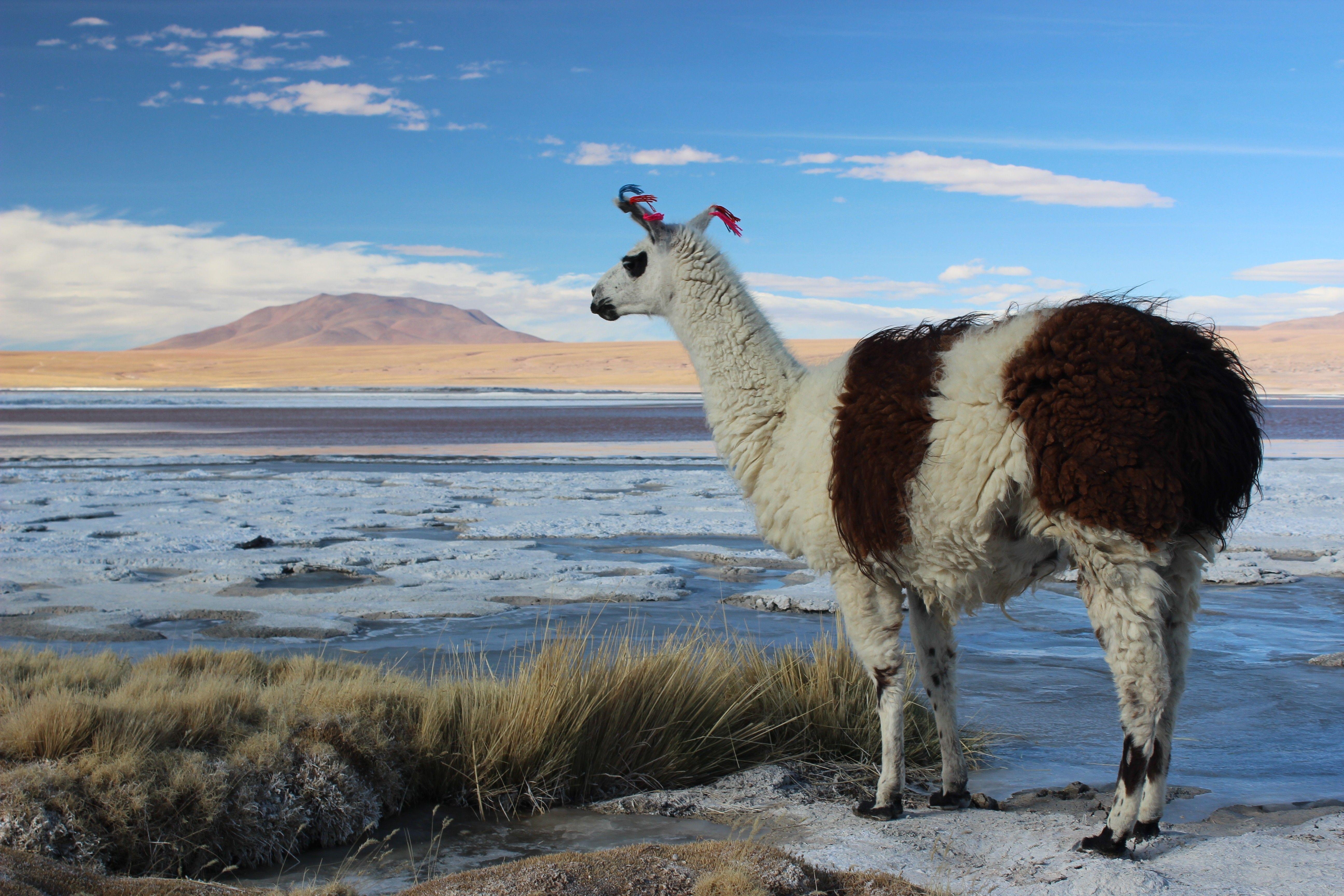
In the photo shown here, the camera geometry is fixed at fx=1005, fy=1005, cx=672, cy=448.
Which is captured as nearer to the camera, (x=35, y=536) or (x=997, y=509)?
(x=997, y=509)

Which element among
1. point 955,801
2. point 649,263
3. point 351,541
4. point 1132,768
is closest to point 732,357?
point 649,263

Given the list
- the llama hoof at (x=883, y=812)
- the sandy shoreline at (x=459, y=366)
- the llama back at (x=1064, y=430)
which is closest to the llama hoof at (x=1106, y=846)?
the llama hoof at (x=883, y=812)

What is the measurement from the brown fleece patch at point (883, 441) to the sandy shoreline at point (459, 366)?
5836 cm

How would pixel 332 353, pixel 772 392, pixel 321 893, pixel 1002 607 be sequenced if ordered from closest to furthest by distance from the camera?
pixel 321 893 → pixel 1002 607 → pixel 772 392 → pixel 332 353

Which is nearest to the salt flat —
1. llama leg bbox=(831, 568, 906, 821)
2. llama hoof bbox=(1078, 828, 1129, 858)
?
llama leg bbox=(831, 568, 906, 821)

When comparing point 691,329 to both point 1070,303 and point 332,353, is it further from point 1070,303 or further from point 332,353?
point 332,353

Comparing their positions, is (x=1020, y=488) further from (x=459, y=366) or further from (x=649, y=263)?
(x=459, y=366)

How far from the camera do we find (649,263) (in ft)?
15.8

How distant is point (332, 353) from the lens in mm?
127375

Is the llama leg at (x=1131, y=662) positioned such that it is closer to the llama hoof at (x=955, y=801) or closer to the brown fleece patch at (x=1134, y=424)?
the brown fleece patch at (x=1134, y=424)

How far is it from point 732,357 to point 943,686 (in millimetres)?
1668

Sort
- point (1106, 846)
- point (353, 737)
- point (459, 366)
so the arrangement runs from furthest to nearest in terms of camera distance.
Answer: point (459, 366), point (353, 737), point (1106, 846)

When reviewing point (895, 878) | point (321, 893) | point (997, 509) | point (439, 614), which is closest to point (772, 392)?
point (997, 509)

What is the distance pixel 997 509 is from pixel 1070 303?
A: 0.84m
